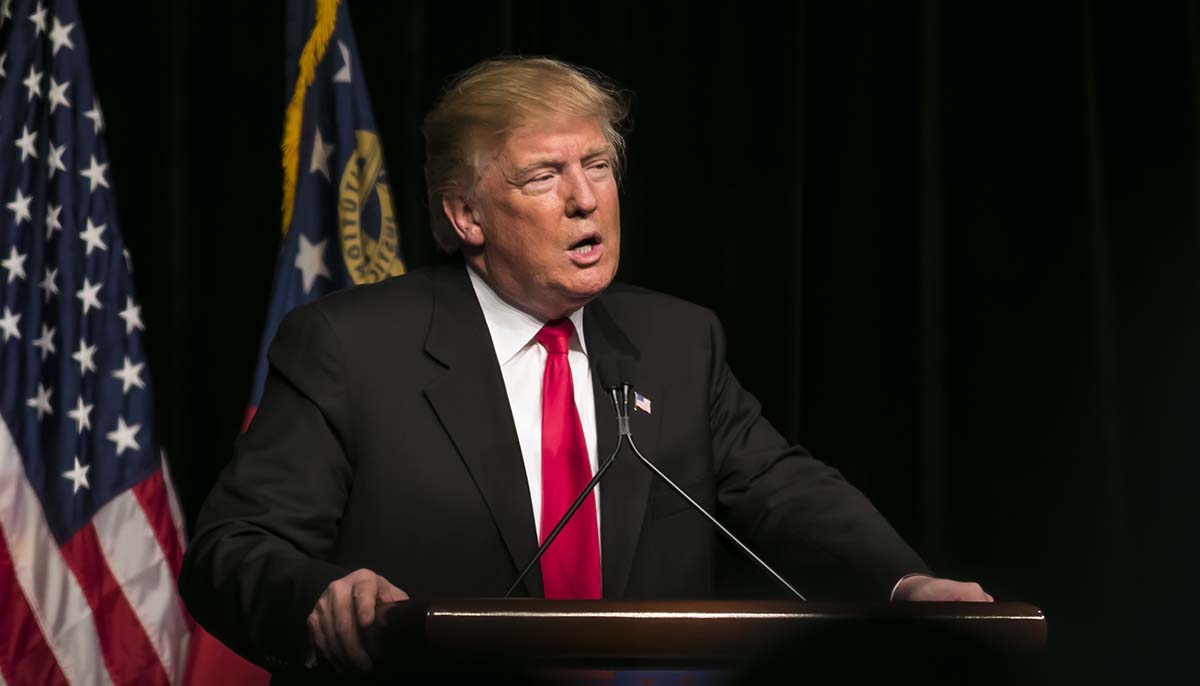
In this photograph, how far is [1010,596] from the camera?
12.2ft

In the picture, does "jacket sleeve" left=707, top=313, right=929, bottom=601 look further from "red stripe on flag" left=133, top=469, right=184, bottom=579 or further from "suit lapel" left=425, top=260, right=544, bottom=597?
"red stripe on flag" left=133, top=469, right=184, bottom=579

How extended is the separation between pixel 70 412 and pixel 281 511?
3.95 ft

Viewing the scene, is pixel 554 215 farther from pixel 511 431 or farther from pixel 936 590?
pixel 936 590

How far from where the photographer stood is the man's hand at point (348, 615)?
1.61 metres

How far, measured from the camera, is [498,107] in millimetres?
2436

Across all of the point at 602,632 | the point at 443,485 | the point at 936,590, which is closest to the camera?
the point at 602,632

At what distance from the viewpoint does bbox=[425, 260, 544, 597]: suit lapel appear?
2.19m

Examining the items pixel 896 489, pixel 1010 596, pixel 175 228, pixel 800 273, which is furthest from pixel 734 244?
pixel 175 228

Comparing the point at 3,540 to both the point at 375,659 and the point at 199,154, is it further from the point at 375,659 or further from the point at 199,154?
the point at 375,659

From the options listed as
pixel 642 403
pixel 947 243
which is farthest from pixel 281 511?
pixel 947 243

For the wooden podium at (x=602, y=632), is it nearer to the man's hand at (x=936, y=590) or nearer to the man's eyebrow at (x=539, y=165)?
the man's hand at (x=936, y=590)

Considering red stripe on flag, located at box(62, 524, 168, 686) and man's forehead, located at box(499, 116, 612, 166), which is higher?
man's forehead, located at box(499, 116, 612, 166)

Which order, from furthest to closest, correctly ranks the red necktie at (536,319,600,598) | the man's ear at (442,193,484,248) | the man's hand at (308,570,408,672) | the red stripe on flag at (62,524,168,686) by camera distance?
the red stripe on flag at (62,524,168,686) → the man's ear at (442,193,484,248) → the red necktie at (536,319,600,598) → the man's hand at (308,570,408,672)

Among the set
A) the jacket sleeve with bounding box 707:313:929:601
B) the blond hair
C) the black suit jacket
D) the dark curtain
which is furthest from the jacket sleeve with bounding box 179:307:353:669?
the dark curtain
